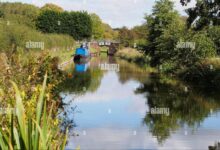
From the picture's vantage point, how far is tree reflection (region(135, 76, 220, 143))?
553 inches

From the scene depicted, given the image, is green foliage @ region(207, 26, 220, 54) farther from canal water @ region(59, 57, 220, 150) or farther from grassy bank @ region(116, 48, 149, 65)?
grassy bank @ region(116, 48, 149, 65)

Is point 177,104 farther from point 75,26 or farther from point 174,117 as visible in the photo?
point 75,26

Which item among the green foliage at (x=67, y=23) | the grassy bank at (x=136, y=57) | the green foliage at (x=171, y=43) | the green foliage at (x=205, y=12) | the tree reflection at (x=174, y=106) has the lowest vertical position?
the tree reflection at (x=174, y=106)

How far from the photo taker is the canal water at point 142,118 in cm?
1140

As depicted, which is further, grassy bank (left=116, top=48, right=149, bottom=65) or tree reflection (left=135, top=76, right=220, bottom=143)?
grassy bank (left=116, top=48, right=149, bottom=65)

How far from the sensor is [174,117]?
15.8 meters

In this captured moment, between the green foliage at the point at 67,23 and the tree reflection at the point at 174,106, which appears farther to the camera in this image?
the green foliage at the point at 67,23

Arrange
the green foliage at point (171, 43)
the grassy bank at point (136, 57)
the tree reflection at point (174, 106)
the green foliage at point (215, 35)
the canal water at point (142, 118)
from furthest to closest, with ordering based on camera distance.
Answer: the grassy bank at point (136, 57)
the green foliage at point (215, 35)
the green foliage at point (171, 43)
the tree reflection at point (174, 106)
the canal water at point (142, 118)

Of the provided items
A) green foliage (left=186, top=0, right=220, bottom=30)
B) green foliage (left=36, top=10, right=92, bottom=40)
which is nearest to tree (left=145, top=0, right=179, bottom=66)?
green foliage (left=186, top=0, right=220, bottom=30)

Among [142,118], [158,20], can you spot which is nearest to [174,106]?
[142,118]

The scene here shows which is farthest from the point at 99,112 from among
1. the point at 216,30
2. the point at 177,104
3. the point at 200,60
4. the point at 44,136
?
the point at 216,30

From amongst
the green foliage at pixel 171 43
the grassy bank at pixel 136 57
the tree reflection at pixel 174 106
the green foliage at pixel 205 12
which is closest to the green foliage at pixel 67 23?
the grassy bank at pixel 136 57

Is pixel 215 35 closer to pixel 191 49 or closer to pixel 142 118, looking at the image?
pixel 191 49

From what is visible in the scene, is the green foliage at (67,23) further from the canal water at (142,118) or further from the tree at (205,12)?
the tree at (205,12)
